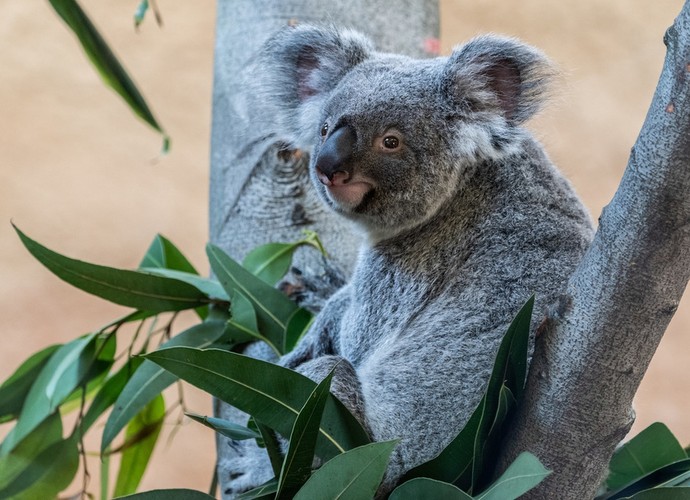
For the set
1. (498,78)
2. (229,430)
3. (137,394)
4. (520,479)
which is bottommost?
(137,394)

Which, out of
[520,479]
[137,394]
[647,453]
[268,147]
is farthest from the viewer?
[268,147]

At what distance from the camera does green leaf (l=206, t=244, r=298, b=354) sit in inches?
80.6

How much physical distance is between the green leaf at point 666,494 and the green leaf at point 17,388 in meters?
1.65

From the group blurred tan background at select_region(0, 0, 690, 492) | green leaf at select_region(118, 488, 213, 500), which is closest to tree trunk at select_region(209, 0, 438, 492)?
green leaf at select_region(118, 488, 213, 500)

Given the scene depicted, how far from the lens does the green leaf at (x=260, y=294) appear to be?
205 centimetres

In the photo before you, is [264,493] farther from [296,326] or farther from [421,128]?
[421,128]

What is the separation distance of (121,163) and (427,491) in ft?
16.3

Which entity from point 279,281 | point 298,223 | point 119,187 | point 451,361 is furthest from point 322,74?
point 119,187

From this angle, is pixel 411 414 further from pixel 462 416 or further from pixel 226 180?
pixel 226 180

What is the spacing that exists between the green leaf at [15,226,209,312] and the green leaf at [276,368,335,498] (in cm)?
84

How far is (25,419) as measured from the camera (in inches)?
82.8

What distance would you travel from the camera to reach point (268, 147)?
7.68 feet

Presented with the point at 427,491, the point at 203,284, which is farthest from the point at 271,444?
the point at 203,284

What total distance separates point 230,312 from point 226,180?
0.46 metres
